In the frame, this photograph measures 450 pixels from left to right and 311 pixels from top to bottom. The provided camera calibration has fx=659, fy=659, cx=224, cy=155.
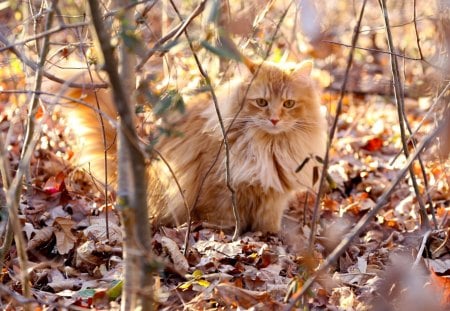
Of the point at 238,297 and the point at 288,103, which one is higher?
the point at 288,103

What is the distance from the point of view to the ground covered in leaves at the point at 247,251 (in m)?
2.66

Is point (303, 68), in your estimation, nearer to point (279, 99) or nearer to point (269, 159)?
point (279, 99)

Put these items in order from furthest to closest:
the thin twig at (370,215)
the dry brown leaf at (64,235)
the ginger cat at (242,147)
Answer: the ginger cat at (242,147), the dry brown leaf at (64,235), the thin twig at (370,215)

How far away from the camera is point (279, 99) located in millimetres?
4547

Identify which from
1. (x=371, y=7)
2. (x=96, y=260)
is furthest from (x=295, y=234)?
(x=371, y=7)

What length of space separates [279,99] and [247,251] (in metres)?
1.36

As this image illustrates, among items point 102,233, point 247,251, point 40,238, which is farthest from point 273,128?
point 40,238

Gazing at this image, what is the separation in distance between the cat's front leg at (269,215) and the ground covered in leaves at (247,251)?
11cm

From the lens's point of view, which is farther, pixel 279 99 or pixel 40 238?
pixel 279 99

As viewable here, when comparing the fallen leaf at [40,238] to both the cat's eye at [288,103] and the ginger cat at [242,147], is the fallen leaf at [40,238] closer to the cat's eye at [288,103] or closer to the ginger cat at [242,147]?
the ginger cat at [242,147]

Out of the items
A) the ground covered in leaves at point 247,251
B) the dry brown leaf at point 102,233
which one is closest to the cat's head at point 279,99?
the ground covered in leaves at point 247,251

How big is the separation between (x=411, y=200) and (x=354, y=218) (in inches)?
22.6

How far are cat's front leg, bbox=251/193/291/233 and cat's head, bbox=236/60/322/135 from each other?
47 cm

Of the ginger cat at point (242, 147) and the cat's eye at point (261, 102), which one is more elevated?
the cat's eye at point (261, 102)
